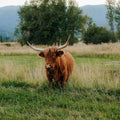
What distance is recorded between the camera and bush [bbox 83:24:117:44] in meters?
33.6

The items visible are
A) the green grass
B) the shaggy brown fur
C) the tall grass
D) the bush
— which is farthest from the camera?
the bush

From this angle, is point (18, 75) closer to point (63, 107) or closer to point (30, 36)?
point (63, 107)

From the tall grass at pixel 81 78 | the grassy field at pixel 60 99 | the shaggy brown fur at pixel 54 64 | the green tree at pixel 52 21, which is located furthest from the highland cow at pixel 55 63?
the green tree at pixel 52 21

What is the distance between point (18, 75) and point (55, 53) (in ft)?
8.74

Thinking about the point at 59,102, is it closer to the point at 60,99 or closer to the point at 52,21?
the point at 60,99

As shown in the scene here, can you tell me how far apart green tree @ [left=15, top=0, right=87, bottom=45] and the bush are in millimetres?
2213

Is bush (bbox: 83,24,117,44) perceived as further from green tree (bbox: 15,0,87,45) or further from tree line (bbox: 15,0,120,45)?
green tree (bbox: 15,0,87,45)

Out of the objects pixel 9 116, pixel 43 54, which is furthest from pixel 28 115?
pixel 43 54

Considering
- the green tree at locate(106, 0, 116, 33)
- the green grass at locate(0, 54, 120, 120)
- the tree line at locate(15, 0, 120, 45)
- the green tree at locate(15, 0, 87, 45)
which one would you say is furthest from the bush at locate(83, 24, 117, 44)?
the green grass at locate(0, 54, 120, 120)

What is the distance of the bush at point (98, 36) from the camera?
3359 cm

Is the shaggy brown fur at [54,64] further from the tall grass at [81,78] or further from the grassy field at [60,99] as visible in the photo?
the tall grass at [81,78]

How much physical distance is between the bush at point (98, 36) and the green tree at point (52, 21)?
2213mm

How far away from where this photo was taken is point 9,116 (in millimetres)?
3904

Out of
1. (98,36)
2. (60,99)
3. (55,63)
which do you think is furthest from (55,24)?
(60,99)
